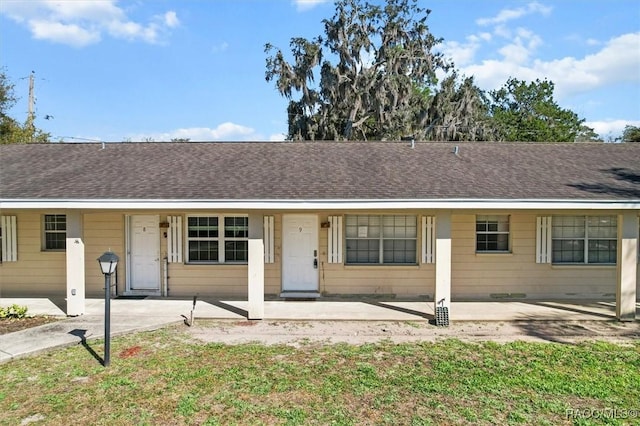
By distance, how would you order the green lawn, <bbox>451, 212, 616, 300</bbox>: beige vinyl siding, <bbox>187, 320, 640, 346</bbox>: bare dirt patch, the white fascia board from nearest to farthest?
the green lawn
<bbox>187, 320, 640, 346</bbox>: bare dirt patch
the white fascia board
<bbox>451, 212, 616, 300</bbox>: beige vinyl siding

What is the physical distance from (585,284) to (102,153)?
1254 centimetres

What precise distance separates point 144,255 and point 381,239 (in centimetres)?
574

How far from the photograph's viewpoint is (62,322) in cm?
784

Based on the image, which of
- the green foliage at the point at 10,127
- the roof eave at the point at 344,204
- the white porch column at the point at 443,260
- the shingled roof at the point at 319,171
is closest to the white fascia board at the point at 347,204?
the roof eave at the point at 344,204

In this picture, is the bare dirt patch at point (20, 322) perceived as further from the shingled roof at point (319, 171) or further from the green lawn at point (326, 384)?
the shingled roof at point (319, 171)

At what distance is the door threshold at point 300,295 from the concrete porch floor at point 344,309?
30cm

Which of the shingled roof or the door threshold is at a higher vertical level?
the shingled roof

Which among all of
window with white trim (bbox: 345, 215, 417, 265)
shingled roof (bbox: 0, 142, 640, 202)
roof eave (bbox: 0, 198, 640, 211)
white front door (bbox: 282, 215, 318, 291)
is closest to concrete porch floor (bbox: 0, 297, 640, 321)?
white front door (bbox: 282, 215, 318, 291)

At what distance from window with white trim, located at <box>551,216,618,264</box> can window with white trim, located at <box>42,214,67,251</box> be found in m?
11.8

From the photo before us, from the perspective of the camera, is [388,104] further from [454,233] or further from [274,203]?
[274,203]

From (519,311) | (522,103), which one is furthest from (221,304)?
(522,103)

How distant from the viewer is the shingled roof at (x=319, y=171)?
26.1 feet

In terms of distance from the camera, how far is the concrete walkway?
7.42m

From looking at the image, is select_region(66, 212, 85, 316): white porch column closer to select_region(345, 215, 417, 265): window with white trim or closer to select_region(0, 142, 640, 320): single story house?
select_region(0, 142, 640, 320): single story house
